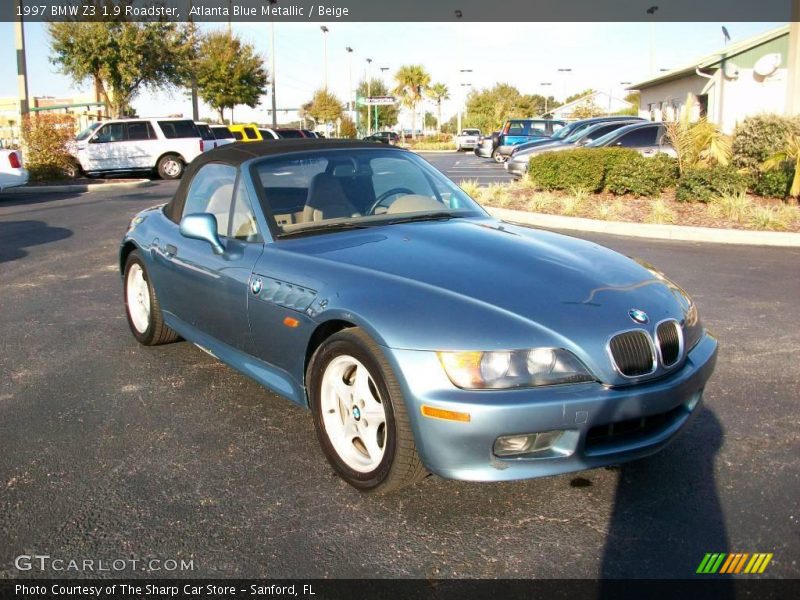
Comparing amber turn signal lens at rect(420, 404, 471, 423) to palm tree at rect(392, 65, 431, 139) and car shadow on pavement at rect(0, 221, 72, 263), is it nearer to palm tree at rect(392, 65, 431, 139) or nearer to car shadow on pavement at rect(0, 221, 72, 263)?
car shadow on pavement at rect(0, 221, 72, 263)

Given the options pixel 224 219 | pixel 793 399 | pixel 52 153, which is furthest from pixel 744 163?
pixel 52 153

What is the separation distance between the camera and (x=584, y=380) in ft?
9.63

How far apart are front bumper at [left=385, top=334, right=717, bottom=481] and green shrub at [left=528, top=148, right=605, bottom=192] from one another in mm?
11447

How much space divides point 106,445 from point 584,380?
247 cm

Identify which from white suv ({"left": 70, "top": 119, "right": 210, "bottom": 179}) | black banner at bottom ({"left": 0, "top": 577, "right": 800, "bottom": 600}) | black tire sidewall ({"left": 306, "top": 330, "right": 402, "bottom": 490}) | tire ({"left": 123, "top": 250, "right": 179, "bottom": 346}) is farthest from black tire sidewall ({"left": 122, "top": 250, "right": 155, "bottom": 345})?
white suv ({"left": 70, "top": 119, "right": 210, "bottom": 179})

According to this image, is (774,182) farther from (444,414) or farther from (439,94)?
(439,94)

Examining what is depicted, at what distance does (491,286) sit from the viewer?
3266 mm

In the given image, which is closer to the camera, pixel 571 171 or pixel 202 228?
pixel 202 228

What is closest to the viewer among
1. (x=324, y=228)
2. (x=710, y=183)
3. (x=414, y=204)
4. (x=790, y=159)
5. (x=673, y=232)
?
(x=324, y=228)

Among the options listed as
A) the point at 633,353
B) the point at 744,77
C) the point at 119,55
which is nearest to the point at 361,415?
the point at 633,353

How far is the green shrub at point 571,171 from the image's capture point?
13.9 m

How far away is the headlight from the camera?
290cm

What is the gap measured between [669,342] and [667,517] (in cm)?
73

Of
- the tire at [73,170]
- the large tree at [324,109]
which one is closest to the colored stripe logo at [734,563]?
the tire at [73,170]
